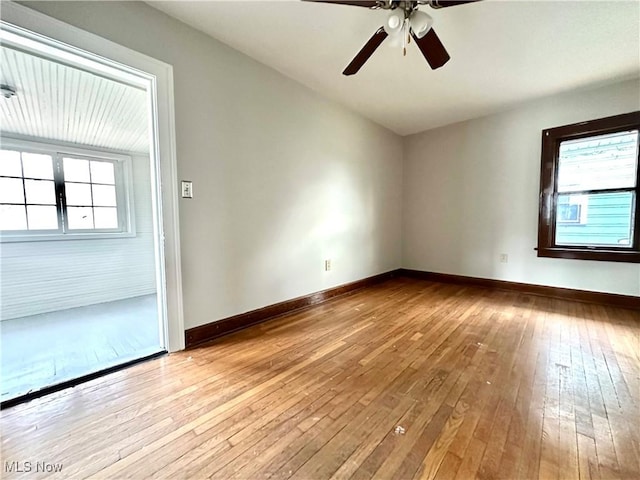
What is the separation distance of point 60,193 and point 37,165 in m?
0.36

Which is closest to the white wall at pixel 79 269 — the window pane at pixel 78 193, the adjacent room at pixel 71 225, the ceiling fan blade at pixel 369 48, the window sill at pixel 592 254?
the adjacent room at pixel 71 225

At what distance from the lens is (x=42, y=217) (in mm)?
3096

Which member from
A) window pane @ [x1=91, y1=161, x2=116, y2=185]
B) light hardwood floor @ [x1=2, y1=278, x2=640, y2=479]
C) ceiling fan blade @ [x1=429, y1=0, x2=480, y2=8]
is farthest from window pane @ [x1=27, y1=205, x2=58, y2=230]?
ceiling fan blade @ [x1=429, y1=0, x2=480, y2=8]

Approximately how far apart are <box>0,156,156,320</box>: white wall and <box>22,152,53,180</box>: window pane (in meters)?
0.81

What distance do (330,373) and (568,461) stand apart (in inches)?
42.8

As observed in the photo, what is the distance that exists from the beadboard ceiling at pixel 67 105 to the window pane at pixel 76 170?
9.3 inches

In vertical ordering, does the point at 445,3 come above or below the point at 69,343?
above

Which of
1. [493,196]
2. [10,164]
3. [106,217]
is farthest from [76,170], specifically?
[493,196]

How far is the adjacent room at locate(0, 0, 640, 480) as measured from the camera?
1164mm

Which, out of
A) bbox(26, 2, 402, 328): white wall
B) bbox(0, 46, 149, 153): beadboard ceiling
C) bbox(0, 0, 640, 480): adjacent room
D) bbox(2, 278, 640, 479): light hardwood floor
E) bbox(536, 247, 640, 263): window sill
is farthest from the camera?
bbox(536, 247, 640, 263): window sill

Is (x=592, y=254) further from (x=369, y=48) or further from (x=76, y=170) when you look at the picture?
(x=76, y=170)

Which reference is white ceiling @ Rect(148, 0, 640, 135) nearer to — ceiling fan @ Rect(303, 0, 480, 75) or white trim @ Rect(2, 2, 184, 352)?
ceiling fan @ Rect(303, 0, 480, 75)

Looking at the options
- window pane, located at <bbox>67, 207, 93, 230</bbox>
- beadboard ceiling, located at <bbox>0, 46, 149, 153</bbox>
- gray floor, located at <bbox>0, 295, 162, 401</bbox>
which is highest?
beadboard ceiling, located at <bbox>0, 46, 149, 153</bbox>

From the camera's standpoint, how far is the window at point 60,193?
115 inches
